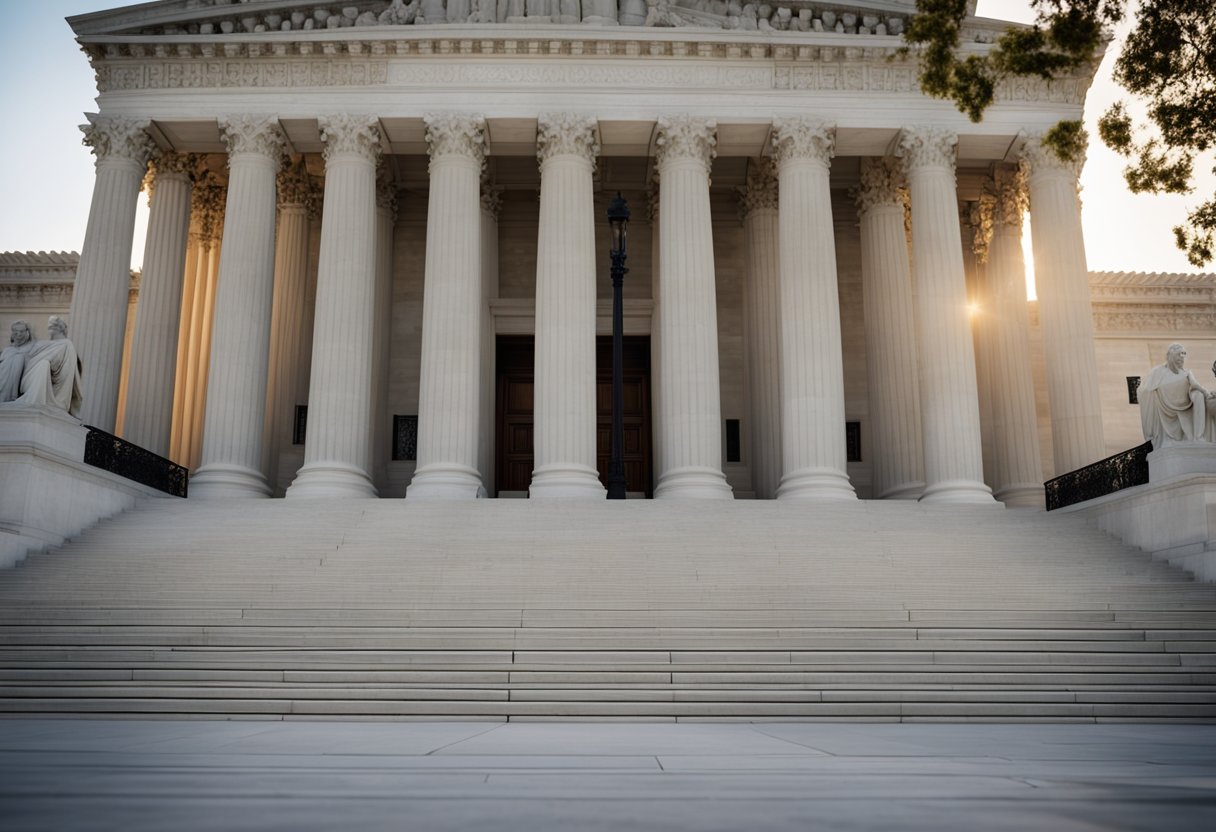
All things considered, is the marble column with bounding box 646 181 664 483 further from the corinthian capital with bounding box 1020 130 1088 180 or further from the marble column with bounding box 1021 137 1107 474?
the marble column with bounding box 1021 137 1107 474

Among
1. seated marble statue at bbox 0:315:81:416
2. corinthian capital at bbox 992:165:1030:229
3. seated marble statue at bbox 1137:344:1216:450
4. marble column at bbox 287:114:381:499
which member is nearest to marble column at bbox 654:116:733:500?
marble column at bbox 287:114:381:499

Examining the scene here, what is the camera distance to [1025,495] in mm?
29703

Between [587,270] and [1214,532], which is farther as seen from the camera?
[587,270]

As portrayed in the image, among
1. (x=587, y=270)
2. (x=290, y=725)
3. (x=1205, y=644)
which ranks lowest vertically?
(x=290, y=725)

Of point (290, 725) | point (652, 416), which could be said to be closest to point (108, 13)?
point (652, 416)

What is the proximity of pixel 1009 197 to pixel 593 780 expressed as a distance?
98.2 ft

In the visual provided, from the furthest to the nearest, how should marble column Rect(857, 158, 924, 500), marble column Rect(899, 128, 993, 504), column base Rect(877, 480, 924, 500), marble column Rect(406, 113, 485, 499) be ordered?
marble column Rect(857, 158, 924, 500), column base Rect(877, 480, 924, 500), marble column Rect(899, 128, 993, 504), marble column Rect(406, 113, 485, 499)

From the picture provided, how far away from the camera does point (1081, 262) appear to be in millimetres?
28281

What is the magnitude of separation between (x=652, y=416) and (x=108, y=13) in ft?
66.7

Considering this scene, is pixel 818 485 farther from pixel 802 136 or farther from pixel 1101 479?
pixel 802 136

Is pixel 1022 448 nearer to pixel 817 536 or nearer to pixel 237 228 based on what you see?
pixel 817 536

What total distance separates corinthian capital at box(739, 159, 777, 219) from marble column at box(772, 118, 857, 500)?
279 centimetres

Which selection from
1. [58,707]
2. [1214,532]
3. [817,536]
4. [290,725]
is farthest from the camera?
[817,536]

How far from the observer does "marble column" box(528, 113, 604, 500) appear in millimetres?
25781
